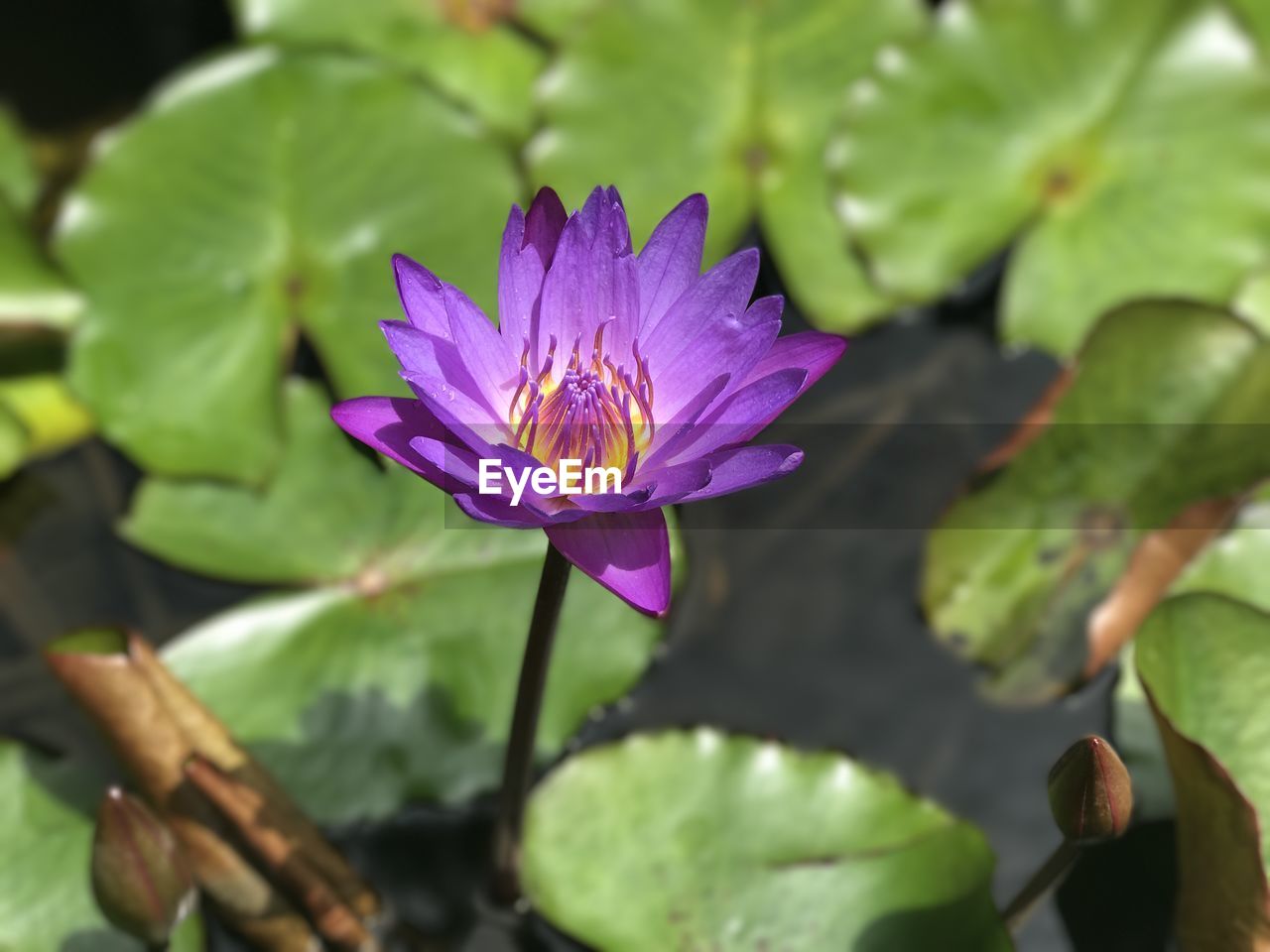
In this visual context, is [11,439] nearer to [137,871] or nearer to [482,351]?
[137,871]

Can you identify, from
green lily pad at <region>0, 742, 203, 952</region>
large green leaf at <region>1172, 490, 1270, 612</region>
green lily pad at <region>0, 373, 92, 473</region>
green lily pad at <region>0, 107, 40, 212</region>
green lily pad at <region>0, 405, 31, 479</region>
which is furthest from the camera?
green lily pad at <region>0, 107, 40, 212</region>

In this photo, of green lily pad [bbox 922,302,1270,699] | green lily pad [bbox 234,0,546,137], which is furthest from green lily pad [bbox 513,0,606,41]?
green lily pad [bbox 922,302,1270,699]

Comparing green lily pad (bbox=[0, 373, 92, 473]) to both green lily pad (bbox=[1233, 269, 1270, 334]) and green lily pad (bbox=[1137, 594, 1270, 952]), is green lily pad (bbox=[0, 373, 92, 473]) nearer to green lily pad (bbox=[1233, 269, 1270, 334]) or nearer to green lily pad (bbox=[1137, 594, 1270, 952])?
green lily pad (bbox=[1137, 594, 1270, 952])

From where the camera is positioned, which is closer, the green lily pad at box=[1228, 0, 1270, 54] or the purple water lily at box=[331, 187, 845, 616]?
the purple water lily at box=[331, 187, 845, 616]

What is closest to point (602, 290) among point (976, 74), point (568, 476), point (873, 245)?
point (568, 476)

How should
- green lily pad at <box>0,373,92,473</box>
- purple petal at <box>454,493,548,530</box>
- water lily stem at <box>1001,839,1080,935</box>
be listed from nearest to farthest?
purple petal at <box>454,493,548,530</box>
water lily stem at <box>1001,839,1080,935</box>
green lily pad at <box>0,373,92,473</box>

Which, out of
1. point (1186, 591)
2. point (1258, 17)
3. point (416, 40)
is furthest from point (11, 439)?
point (1258, 17)

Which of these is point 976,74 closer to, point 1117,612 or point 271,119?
point 1117,612
